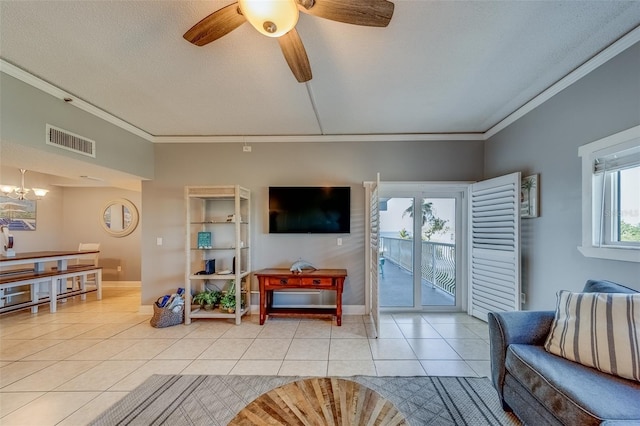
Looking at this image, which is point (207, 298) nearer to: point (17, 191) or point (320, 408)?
point (320, 408)

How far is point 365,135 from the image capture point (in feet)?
13.0

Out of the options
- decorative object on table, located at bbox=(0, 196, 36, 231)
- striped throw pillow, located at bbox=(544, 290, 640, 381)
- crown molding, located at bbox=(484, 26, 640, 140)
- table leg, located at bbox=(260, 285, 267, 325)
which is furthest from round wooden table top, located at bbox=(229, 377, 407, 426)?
decorative object on table, located at bbox=(0, 196, 36, 231)

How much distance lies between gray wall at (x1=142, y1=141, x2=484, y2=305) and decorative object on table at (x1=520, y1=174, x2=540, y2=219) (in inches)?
37.9

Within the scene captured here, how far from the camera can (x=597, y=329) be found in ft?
5.09

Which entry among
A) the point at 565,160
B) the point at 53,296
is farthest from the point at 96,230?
the point at 565,160

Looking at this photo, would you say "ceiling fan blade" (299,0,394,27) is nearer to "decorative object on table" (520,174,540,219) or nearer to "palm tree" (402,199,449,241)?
"decorative object on table" (520,174,540,219)

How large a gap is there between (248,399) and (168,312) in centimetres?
212

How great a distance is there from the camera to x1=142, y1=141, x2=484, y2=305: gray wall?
395cm

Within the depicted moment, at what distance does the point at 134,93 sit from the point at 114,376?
277cm

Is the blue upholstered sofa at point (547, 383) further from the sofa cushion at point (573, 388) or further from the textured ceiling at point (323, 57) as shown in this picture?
the textured ceiling at point (323, 57)

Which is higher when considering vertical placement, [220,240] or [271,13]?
[271,13]

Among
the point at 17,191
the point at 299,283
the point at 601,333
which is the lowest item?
the point at 299,283

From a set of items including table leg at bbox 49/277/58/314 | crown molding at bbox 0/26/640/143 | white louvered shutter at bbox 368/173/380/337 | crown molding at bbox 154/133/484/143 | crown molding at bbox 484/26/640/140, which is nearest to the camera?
crown molding at bbox 484/26/640/140

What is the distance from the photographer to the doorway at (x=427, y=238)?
404 centimetres
